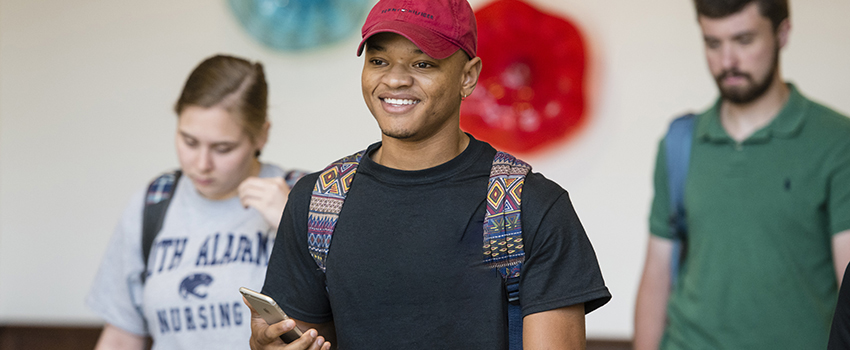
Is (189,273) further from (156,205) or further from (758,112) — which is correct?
(758,112)

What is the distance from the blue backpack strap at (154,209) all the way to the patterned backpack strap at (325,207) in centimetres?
78

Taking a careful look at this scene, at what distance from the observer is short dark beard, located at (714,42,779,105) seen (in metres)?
2.16

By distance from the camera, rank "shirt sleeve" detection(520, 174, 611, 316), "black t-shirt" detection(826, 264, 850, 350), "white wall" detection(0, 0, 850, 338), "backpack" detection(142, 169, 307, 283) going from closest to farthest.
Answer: "black t-shirt" detection(826, 264, 850, 350) < "shirt sleeve" detection(520, 174, 611, 316) < "backpack" detection(142, 169, 307, 283) < "white wall" detection(0, 0, 850, 338)

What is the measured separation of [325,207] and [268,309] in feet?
0.65

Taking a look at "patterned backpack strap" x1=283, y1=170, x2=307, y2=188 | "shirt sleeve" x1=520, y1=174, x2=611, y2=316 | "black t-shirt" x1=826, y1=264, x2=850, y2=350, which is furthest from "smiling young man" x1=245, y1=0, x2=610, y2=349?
"patterned backpack strap" x1=283, y1=170, x2=307, y2=188

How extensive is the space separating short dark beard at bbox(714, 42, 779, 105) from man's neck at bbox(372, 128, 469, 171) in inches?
46.2

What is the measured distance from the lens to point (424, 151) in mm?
1311

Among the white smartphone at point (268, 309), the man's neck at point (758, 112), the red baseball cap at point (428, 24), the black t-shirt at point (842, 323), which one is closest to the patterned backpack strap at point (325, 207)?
the white smartphone at point (268, 309)

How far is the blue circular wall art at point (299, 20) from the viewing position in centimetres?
341

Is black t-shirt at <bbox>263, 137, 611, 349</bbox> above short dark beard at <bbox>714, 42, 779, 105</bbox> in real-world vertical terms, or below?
below

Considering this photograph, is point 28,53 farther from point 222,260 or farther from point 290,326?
point 290,326

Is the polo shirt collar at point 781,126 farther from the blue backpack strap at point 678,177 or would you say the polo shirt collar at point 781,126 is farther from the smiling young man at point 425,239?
the smiling young man at point 425,239

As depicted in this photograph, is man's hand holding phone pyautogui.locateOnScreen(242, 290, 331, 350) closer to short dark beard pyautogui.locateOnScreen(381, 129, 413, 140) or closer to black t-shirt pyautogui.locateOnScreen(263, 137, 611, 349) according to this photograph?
black t-shirt pyautogui.locateOnScreen(263, 137, 611, 349)

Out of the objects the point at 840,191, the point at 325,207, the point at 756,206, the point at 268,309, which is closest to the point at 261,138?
the point at 325,207
